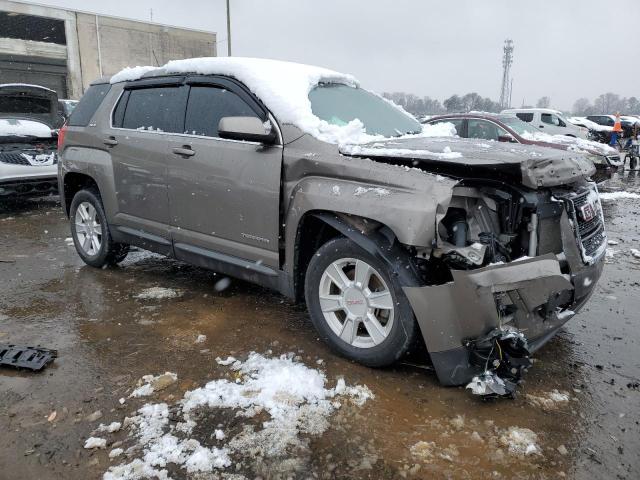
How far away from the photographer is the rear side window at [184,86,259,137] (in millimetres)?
3615

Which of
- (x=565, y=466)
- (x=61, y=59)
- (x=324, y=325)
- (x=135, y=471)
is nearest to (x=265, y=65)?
(x=324, y=325)

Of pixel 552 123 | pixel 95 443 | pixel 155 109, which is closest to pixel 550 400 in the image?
pixel 95 443

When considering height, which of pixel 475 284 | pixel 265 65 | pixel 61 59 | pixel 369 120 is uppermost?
pixel 61 59

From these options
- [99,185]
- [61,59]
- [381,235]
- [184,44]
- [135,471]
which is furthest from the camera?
[184,44]

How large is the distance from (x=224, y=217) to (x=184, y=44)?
45504mm

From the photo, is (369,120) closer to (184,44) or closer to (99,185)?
(99,185)

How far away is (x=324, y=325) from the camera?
3.17 metres

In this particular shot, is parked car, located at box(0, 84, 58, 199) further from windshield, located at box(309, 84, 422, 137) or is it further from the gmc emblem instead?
the gmc emblem

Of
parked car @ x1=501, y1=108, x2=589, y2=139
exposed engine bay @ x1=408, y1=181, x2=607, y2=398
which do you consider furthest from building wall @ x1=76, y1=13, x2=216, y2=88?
exposed engine bay @ x1=408, y1=181, x2=607, y2=398

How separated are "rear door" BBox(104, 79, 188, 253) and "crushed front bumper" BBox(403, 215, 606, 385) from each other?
243 centimetres

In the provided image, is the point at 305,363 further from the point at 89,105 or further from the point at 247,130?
the point at 89,105

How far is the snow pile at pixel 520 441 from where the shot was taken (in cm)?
232

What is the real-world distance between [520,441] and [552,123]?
17378mm

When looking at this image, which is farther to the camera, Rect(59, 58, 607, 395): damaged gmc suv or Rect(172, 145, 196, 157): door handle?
Rect(172, 145, 196, 157): door handle
